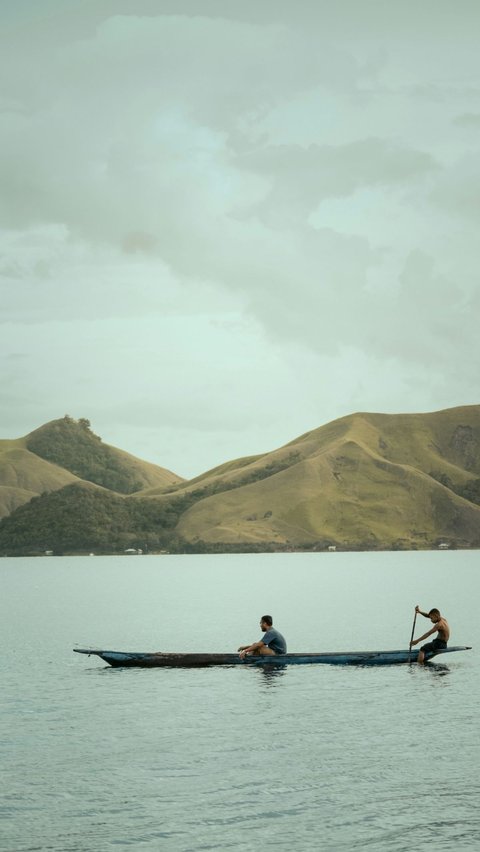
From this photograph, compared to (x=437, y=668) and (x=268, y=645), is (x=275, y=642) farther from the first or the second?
(x=437, y=668)

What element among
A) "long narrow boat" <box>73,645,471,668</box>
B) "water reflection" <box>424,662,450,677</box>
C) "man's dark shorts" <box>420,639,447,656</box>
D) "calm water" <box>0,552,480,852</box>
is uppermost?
"man's dark shorts" <box>420,639,447,656</box>

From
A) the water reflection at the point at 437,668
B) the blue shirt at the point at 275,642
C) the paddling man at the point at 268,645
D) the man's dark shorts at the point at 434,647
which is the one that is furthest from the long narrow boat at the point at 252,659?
the water reflection at the point at 437,668

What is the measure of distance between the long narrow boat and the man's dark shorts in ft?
1.57

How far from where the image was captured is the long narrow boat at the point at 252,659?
48.4 metres

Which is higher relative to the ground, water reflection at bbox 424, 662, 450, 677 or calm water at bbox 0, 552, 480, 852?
water reflection at bbox 424, 662, 450, 677

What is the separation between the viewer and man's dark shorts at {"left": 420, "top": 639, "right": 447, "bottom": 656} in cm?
5025

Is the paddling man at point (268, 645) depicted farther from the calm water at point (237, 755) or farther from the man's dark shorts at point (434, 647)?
the man's dark shorts at point (434, 647)

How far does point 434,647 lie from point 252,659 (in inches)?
348

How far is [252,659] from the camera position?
160ft

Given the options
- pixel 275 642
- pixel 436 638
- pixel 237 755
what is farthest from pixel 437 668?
pixel 237 755

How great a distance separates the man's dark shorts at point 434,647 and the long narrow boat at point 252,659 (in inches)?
18.9

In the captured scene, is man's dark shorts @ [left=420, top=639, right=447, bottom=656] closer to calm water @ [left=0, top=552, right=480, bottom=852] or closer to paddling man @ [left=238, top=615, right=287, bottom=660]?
calm water @ [left=0, top=552, right=480, bottom=852]

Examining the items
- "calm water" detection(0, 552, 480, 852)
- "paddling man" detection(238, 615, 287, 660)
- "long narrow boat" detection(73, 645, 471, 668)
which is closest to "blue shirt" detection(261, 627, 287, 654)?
"paddling man" detection(238, 615, 287, 660)

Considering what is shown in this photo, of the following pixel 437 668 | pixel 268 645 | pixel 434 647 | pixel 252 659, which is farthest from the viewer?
pixel 437 668
